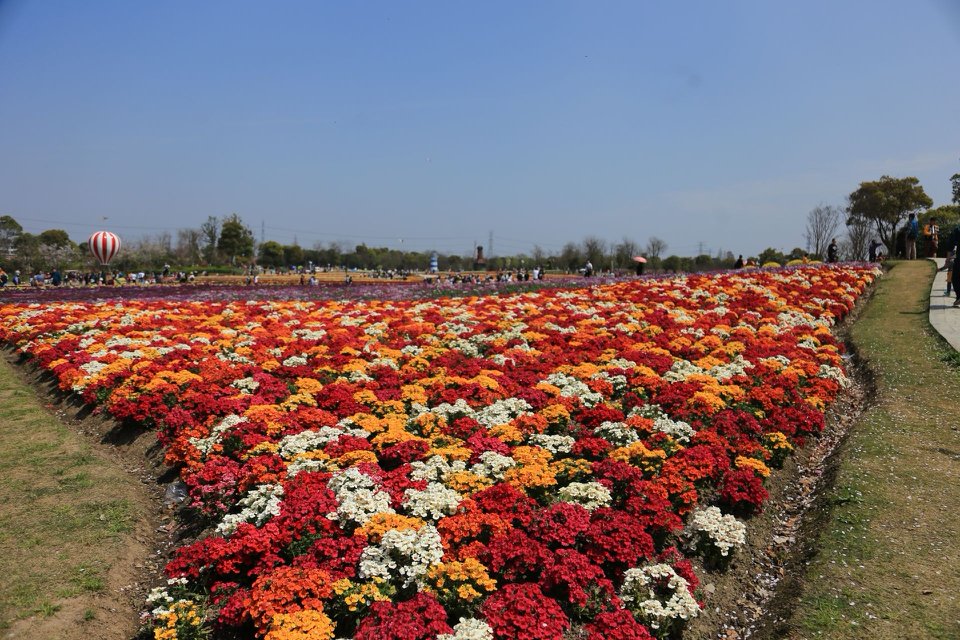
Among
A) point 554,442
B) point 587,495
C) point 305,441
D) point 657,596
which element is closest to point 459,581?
point 657,596

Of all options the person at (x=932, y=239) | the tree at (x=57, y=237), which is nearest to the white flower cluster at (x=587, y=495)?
the person at (x=932, y=239)

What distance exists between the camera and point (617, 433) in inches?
322

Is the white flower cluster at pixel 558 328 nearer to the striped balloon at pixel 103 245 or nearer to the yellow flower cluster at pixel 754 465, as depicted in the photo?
the yellow flower cluster at pixel 754 465

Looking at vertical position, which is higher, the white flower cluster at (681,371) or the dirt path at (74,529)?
the white flower cluster at (681,371)

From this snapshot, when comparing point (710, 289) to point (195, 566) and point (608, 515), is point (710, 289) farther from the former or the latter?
point (195, 566)

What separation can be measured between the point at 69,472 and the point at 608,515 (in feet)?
25.6

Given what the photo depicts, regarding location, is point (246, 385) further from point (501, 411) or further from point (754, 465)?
point (754, 465)

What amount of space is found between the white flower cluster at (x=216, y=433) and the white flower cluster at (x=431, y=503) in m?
3.27

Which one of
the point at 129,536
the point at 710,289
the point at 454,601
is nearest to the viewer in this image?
the point at 454,601

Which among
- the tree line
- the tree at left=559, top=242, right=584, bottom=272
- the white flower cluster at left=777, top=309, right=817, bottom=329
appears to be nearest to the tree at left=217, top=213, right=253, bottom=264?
the tree line

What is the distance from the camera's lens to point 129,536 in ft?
22.7

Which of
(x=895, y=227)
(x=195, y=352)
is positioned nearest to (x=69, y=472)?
(x=195, y=352)

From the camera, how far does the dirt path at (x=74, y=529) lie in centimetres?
557

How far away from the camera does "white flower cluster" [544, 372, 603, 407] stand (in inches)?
382
